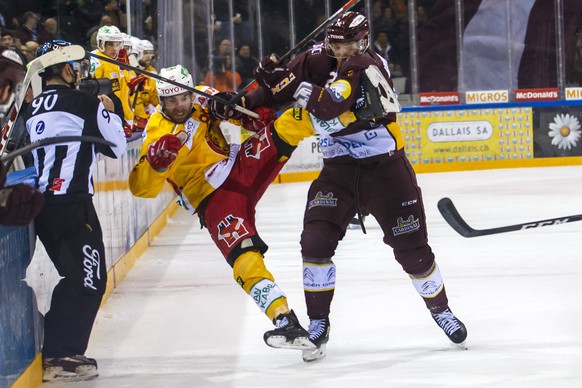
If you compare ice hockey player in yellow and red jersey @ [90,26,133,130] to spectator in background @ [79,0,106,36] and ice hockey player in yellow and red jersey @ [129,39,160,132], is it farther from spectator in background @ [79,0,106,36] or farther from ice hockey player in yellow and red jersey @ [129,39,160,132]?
spectator in background @ [79,0,106,36]

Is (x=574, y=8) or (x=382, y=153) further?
(x=574, y=8)

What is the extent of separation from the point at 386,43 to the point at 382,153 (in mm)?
10103

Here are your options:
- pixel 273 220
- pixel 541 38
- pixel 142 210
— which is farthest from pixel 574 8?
pixel 142 210

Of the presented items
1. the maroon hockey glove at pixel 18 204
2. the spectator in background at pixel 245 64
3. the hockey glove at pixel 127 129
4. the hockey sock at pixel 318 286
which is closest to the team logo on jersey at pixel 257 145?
the hockey sock at pixel 318 286

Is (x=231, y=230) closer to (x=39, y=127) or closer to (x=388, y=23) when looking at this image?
(x=39, y=127)

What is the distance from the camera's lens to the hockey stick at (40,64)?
4.08 metres

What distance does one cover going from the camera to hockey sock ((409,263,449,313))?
455cm

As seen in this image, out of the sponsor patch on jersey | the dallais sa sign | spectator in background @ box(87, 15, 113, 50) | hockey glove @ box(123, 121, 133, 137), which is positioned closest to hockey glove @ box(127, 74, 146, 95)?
spectator in background @ box(87, 15, 113, 50)

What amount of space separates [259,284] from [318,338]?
36 cm

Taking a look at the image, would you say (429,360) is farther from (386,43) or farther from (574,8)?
(574,8)

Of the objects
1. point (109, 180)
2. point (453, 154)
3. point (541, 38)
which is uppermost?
point (109, 180)

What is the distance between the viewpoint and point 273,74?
4.49m

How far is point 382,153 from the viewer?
4.50 m

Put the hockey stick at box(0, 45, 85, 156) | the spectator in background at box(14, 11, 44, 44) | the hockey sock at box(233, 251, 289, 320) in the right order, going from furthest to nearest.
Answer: the spectator in background at box(14, 11, 44, 44)
the hockey sock at box(233, 251, 289, 320)
the hockey stick at box(0, 45, 85, 156)
